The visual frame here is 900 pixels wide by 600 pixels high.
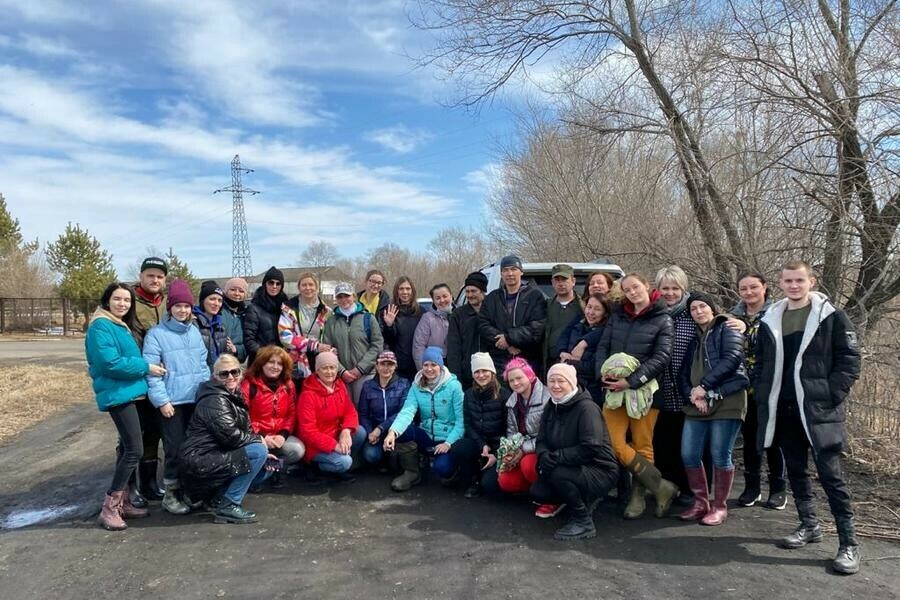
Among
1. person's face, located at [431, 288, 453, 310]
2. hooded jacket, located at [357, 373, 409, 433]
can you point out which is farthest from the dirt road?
person's face, located at [431, 288, 453, 310]

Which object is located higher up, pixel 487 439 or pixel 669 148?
pixel 669 148

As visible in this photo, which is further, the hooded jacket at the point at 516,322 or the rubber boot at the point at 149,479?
the hooded jacket at the point at 516,322

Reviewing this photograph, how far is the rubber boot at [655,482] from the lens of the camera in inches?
176

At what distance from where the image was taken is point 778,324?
404 cm

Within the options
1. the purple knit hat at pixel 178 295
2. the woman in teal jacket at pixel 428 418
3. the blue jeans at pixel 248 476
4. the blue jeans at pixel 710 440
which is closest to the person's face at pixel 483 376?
the woman in teal jacket at pixel 428 418

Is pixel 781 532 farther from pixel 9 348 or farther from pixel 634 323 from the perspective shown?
pixel 9 348

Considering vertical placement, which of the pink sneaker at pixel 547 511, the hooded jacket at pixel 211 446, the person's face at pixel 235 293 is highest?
the person's face at pixel 235 293

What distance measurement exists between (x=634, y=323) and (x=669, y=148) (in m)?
3.79

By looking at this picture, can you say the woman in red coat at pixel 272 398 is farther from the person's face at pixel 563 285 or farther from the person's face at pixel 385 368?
the person's face at pixel 563 285

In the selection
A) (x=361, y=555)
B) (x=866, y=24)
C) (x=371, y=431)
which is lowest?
(x=361, y=555)

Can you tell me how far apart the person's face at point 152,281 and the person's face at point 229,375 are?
1008mm

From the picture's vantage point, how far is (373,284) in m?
6.45

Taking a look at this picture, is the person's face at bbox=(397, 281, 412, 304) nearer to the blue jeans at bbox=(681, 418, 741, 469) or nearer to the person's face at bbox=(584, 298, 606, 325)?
the person's face at bbox=(584, 298, 606, 325)

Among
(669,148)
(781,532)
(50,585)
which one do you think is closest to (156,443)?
(50,585)
